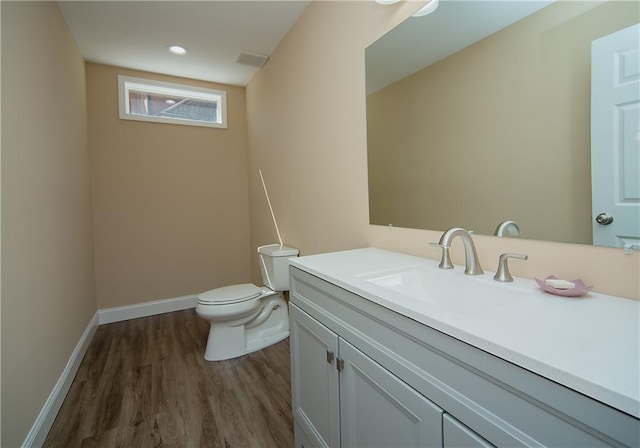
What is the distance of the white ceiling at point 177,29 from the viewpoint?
Answer: 2.12m

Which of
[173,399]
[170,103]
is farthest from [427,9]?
[170,103]

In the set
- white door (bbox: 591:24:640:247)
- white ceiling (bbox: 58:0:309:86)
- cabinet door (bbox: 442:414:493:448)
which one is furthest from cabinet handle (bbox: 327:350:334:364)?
white ceiling (bbox: 58:0:309:86)

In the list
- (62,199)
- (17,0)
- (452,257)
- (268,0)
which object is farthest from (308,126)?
(62,199)

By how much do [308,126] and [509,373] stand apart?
1.97 m

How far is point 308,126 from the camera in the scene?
2209 mm

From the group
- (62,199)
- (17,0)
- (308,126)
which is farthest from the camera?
(308,126)

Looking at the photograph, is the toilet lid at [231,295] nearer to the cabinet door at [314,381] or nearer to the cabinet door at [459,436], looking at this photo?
the cabinet door at [314,381]

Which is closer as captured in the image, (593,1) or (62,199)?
(593,1)

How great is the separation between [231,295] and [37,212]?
123 cm

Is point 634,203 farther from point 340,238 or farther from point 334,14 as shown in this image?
point 334,14

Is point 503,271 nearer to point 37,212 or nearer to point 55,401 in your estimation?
point 37,212

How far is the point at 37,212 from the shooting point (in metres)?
1.59

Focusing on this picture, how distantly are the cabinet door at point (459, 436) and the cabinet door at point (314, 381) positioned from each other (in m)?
0.46

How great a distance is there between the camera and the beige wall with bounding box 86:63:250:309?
3029 millimetres
